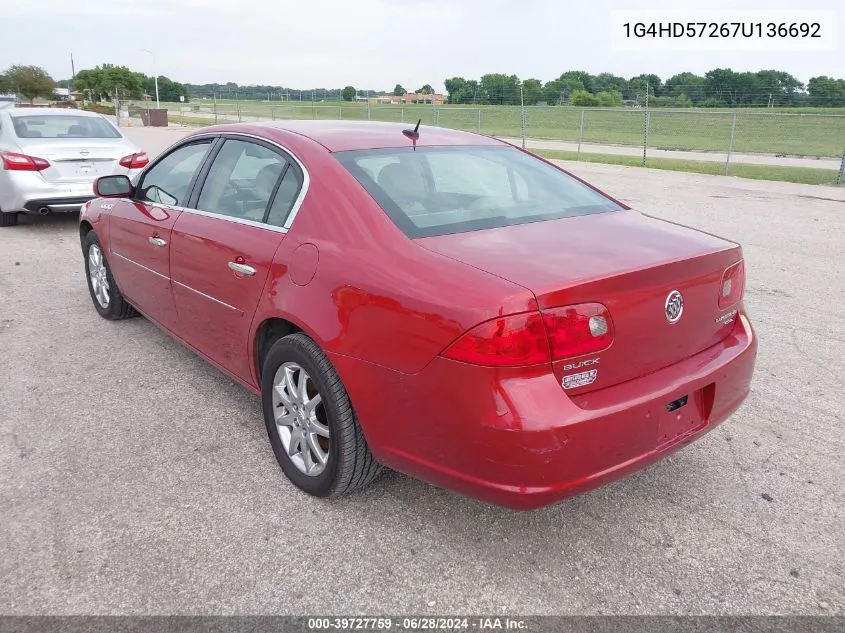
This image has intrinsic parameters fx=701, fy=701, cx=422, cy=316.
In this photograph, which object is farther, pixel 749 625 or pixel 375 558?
pixel 375 558

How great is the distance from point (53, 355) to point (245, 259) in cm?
228

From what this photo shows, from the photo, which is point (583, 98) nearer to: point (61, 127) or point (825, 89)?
point (825, 89)

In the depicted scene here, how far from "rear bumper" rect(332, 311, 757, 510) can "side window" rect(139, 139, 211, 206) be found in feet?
6.32

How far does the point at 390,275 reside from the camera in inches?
99.3

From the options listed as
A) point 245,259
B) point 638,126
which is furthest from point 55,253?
point 638,126

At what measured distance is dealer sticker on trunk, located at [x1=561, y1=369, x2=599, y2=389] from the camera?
90.1 inches

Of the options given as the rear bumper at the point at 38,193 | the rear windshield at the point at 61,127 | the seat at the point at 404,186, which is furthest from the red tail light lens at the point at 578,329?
the rear windshield at the point at 61,127

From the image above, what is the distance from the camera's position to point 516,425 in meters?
2.20

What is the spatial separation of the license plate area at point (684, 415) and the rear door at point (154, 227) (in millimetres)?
2777

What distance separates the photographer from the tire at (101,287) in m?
5.18

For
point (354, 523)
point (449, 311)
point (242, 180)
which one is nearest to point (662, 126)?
point (242, 180)

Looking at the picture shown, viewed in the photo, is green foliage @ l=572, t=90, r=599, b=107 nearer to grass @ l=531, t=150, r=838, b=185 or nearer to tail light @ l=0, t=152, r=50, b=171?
grass @ l=531, t=150, r=838, b=185

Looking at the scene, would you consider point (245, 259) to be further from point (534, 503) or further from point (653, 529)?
point (653, 529)

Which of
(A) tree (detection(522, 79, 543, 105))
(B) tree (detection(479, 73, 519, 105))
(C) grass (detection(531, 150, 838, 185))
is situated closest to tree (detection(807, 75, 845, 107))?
(A) tree (detection(522, 79, 543, 105))
